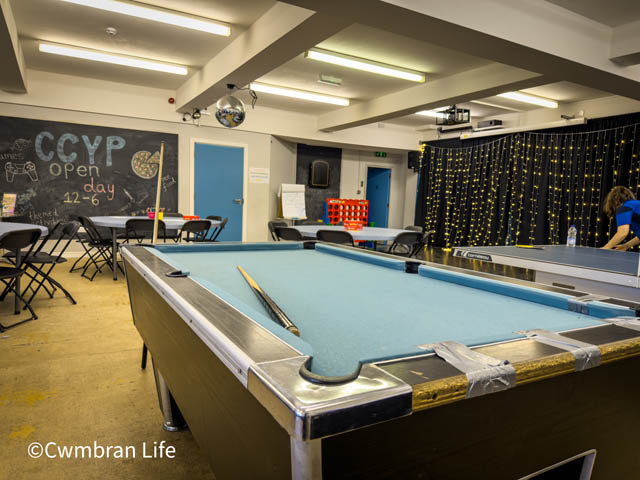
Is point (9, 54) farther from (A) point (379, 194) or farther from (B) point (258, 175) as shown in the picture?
(A) point (379, 194)

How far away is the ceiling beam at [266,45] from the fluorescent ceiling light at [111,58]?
420 mm

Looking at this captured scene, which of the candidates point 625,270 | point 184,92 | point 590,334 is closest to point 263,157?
point 184,92

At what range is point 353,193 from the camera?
10211 mm

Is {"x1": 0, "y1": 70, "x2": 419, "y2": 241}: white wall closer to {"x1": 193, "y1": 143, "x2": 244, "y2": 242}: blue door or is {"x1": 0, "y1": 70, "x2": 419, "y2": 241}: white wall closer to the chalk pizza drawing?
{"x1": 193, "y1": 143, "x2": 244, "y2": 242}: blue door

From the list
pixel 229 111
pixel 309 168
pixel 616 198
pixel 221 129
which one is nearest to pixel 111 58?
pixel 229 111

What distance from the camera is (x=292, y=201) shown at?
27.7ft

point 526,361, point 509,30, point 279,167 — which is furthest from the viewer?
point 279,167

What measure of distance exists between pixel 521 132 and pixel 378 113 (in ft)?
9.50

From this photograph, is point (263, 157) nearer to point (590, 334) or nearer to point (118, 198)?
point (118, 198)

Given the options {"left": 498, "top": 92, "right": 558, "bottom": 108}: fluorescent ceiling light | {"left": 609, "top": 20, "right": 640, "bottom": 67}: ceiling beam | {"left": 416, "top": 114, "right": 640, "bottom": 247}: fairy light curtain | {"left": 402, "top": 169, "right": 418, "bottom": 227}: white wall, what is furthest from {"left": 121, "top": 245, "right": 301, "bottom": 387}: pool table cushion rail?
{"left": 402, "top": 169, "right": 418, "bottom": 227}: white wall

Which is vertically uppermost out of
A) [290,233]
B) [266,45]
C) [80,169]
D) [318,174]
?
[266,45]

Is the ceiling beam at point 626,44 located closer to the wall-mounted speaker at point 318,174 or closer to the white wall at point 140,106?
the white wall at point 140,106

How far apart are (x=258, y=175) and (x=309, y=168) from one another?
67.5 inches

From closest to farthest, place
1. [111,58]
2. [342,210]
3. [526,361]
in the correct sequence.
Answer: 1. [526,361]
2. [111,58]
3. [342,210]
